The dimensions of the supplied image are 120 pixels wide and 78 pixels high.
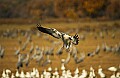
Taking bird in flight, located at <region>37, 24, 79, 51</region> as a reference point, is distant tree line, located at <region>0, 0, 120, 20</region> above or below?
above

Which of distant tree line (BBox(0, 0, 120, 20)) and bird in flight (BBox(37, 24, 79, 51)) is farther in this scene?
distant tree line (BBox(0, 0, 120, 20))

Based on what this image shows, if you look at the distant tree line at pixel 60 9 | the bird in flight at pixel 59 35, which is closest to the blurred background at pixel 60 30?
the distant tree line at pixel 60 9

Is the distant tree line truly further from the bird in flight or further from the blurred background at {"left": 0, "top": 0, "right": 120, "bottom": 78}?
the bird in flight

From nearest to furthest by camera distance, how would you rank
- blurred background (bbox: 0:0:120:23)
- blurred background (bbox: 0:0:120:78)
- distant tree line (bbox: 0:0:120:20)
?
blurred background (bbox: 0:0:120:78), blurred background (bbox: 0:0:120:23), distant tree line (bbox: 0:0:120:20)

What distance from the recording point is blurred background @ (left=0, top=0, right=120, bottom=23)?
50312 mm

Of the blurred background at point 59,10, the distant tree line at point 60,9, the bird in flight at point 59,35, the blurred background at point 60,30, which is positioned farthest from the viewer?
the distant tree line at point 60,9

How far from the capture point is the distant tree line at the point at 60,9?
166 ft

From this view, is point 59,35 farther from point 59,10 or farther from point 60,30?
point 59,10

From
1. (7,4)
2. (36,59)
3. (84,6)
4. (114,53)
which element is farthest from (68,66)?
(7,4)

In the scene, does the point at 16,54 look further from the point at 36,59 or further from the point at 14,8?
the point at 14,8

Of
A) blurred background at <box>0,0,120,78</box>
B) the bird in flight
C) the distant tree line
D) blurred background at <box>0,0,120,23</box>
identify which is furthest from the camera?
the distant tree line

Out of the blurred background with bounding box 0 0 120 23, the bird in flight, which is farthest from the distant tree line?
the bird in flight

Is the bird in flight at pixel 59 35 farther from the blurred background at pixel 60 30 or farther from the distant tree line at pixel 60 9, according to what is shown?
the distant tree line at pixel 60 9

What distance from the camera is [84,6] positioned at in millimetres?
50312
